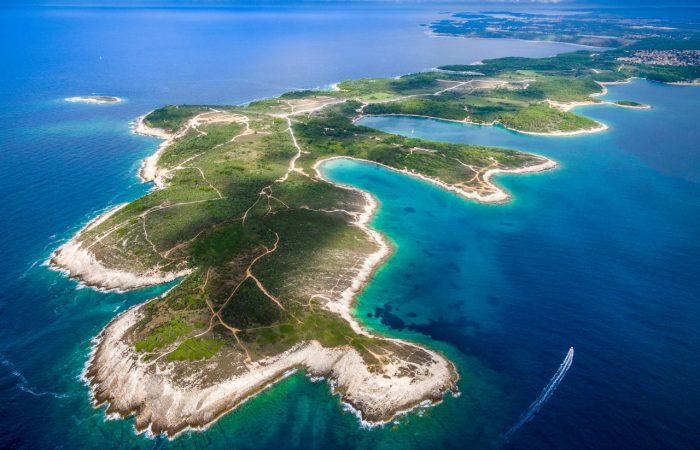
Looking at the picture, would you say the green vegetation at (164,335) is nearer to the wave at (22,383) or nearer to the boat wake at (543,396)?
the wave at (22,383)

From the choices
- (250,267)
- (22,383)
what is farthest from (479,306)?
(22,383)

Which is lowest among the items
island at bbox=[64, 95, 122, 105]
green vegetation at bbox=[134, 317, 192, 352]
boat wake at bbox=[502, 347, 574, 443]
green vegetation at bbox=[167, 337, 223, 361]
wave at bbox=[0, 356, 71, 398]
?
boat wake at bbox=[502, 347, 574, 443]

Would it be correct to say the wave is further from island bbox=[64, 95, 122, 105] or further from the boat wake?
island bbox=[64, 95, 122, 105]

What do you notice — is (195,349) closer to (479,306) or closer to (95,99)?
(479,306)

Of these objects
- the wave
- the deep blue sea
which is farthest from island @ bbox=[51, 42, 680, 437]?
the wave

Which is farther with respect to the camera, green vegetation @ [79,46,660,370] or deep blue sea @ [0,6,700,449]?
green vegetation @ [79,46,660,370]
